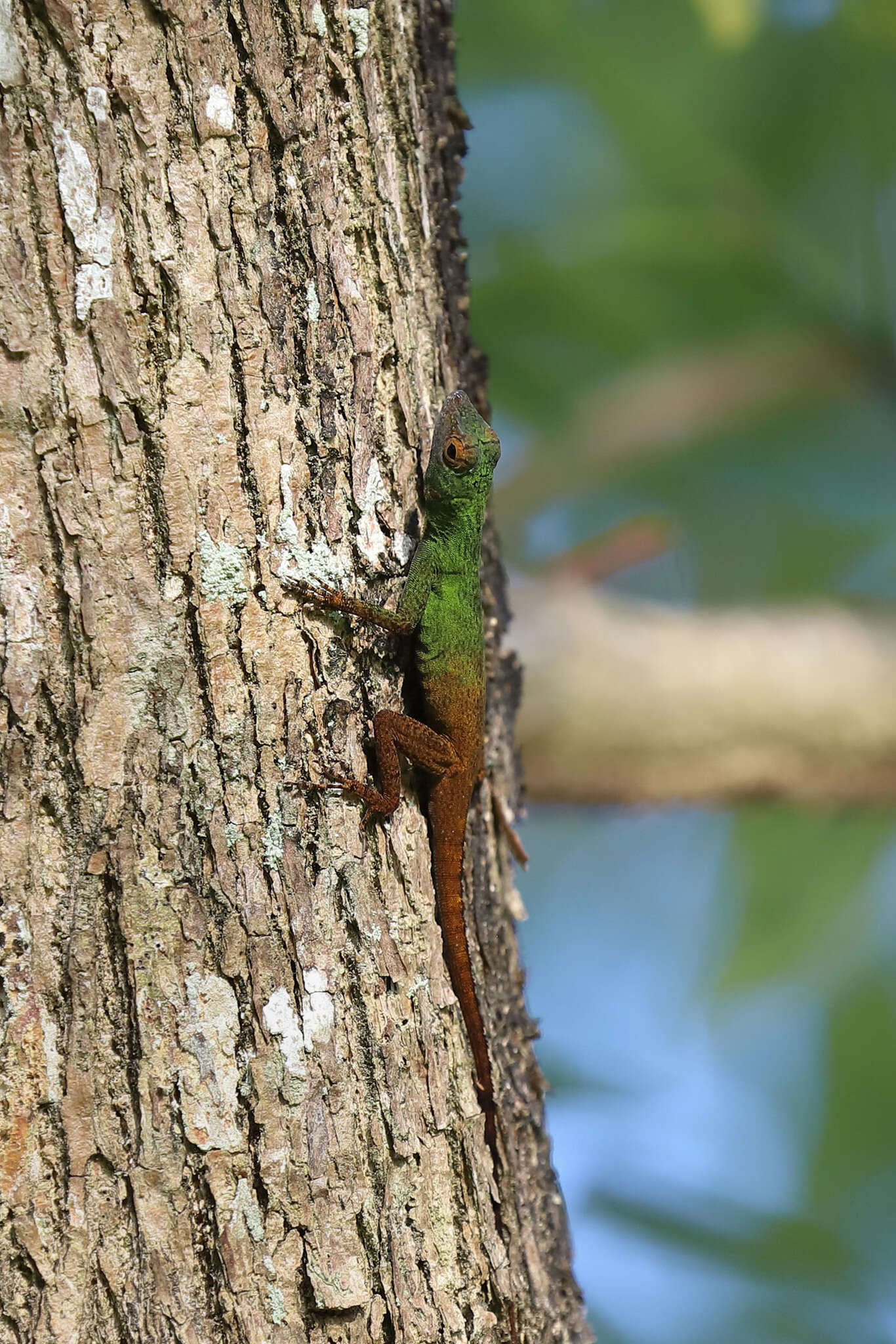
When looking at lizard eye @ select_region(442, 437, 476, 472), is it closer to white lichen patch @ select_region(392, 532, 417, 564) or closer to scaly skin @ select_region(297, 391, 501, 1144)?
scaly skin @ select_region(297, 391, 501, 1144)

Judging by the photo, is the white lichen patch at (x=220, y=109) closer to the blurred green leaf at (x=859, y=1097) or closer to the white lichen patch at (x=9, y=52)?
the white lichen patch at (x=9, y=52)

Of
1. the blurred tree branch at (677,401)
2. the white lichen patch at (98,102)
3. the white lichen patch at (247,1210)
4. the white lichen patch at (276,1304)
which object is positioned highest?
the blurred tree branch at (677,401)

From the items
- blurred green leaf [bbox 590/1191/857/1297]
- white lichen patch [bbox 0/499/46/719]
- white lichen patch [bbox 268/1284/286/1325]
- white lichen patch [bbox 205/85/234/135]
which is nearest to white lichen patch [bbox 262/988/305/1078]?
white lichen patch [bbox 268/1284/286/1325]

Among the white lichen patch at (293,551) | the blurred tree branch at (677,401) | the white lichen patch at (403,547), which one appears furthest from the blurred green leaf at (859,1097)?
the white lichen patch at (293,551)

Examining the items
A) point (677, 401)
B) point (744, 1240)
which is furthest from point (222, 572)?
point (677, 401)

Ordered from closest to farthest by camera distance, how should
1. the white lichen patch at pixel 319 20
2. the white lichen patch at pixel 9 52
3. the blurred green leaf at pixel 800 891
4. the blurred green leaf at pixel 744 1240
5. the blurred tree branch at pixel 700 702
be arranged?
the white lichen patch at pixel 9 52 < the white lichen patch at pixel 319 20 < the blurred tree branch at pixel 700 702 < the blurred green leaf at pixel 744 1240 < the blurred green leaf at pixel 800 891
